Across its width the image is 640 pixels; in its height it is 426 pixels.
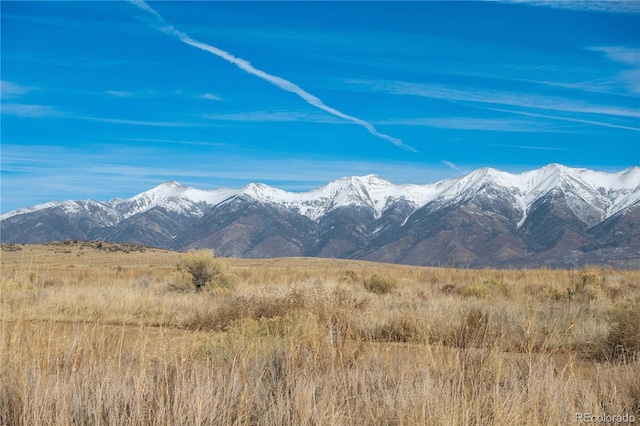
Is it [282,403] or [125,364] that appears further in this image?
[125,364]

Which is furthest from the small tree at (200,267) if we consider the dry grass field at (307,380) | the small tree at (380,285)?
the dry grass field at (307,380)

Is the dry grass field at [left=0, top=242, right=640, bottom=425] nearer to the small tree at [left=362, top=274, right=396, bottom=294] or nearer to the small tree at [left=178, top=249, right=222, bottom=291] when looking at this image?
the small tree at [left=362, top=274, right=396, bottom=294]

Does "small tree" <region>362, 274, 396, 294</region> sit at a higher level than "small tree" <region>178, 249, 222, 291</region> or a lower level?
lower

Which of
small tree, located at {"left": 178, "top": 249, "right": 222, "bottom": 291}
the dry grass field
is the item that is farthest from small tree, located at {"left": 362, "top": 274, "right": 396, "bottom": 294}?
the dry grass field

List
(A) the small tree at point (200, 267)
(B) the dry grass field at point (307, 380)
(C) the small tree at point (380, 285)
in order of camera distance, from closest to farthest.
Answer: (B) the dry grass field at point (307, 380), (C) the small tree at point (380, 285), (A) the small tree at point (200, 267)

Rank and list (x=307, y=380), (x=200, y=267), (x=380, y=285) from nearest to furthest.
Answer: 1. (x=307, y=380)
2. (x=380, y=285)
3. (x=200, y=267)

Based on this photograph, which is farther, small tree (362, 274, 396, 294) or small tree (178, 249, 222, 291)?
small tree (178, 249, 222, 291)

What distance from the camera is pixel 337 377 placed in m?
4.77

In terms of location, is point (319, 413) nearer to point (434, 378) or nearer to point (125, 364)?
point (434, 378)

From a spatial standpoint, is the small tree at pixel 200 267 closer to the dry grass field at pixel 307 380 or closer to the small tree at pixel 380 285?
the small tree at pixel 380 285

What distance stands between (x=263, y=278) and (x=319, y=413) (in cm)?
1972

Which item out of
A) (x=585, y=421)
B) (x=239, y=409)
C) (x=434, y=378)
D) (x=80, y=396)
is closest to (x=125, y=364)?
(x=80, y=396)

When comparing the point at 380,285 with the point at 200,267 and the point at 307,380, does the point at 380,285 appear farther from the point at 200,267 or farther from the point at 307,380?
the point at 307,380

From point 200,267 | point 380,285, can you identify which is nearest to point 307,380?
point 380,285
